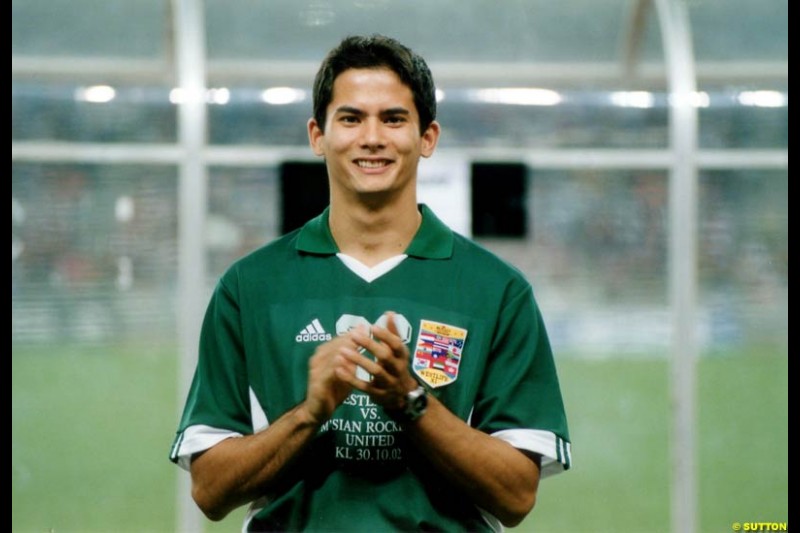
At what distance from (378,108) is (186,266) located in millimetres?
1825

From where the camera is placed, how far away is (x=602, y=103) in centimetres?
371

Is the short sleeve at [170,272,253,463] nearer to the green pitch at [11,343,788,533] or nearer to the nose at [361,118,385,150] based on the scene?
the nose at [361,118,385,150]

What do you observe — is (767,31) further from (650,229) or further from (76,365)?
(76,365)

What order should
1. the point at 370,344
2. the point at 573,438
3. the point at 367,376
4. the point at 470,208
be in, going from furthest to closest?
the point at 573,438 → the point at 470,208 → the point at 367,376 → the point at 370,344

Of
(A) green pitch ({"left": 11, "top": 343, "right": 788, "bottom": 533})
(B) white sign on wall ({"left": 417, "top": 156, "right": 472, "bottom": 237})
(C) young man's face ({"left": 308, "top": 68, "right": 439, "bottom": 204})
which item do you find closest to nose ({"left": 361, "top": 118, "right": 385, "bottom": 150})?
(C) young man's face ({"left": 308, "top": 68, "right": 439, "bottom": 204})

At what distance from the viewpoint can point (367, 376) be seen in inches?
73.7

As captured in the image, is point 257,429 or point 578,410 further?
point 578,410

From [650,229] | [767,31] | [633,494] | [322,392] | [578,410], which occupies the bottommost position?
[633,494]

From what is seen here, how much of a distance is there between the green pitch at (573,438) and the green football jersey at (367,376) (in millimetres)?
1694

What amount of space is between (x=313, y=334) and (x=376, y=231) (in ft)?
0.73

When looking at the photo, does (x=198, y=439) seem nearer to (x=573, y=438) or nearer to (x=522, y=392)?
(x=522, y=392)

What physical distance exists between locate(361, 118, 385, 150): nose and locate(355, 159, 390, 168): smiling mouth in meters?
0.03

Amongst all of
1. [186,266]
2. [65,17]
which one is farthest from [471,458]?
[65,17]

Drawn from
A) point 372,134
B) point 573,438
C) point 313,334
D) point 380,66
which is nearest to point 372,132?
point 372,134
